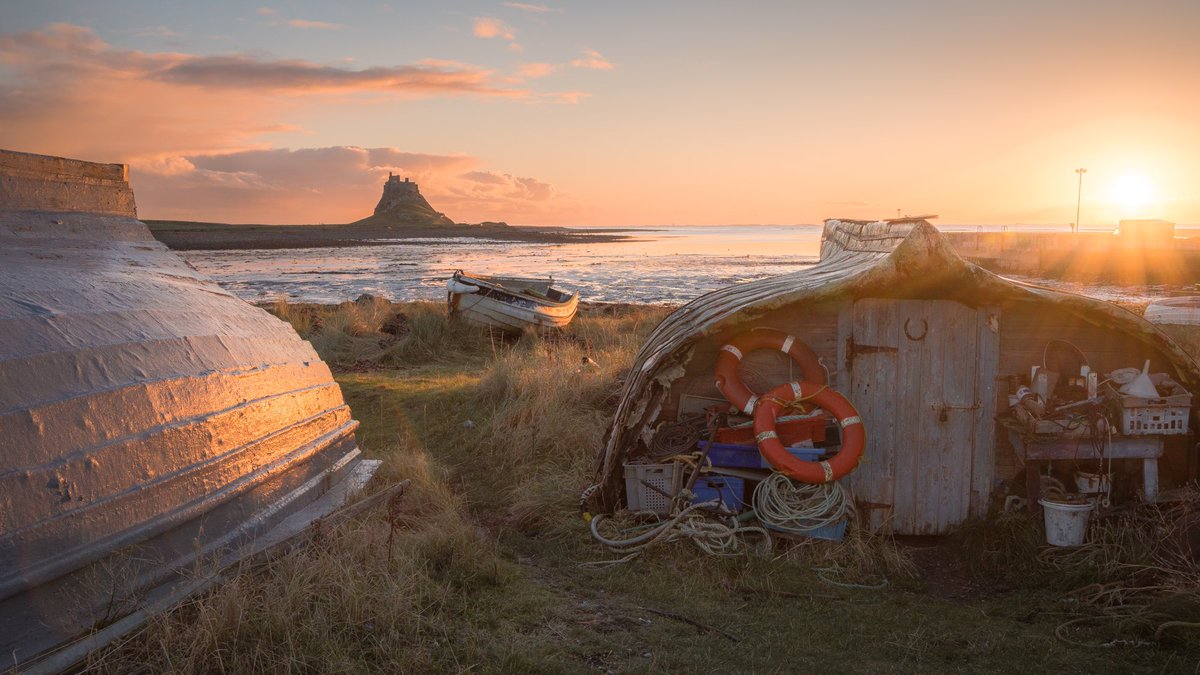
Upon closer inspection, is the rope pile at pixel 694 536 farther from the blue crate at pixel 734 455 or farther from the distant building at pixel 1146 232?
the distant building at pixel 1146 232

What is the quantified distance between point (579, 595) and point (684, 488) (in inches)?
60.3

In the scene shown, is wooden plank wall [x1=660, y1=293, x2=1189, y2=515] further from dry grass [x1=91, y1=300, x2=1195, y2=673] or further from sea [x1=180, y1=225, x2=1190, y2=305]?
sea [x1=180, y1=225, x2=1190, y2=305]

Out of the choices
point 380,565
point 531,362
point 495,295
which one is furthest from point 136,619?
point 495,295

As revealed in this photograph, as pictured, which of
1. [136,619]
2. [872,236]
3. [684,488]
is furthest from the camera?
[872,236]

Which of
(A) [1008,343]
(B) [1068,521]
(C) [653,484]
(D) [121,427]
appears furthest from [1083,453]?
(D) [121,427]

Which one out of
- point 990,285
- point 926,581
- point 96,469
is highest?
point 990,285

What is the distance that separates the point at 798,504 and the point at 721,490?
0.69 meters

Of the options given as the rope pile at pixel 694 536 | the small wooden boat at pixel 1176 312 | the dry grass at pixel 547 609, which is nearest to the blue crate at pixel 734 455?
the rope pile at pixel 694 536

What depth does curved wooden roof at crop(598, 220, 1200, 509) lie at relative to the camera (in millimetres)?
6922

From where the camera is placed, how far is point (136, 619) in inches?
180

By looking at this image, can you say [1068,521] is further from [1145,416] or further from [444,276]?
[444,276]

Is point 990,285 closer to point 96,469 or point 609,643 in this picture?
point 609,643

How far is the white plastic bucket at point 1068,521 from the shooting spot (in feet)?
21.9

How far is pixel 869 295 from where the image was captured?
24.7 feet
